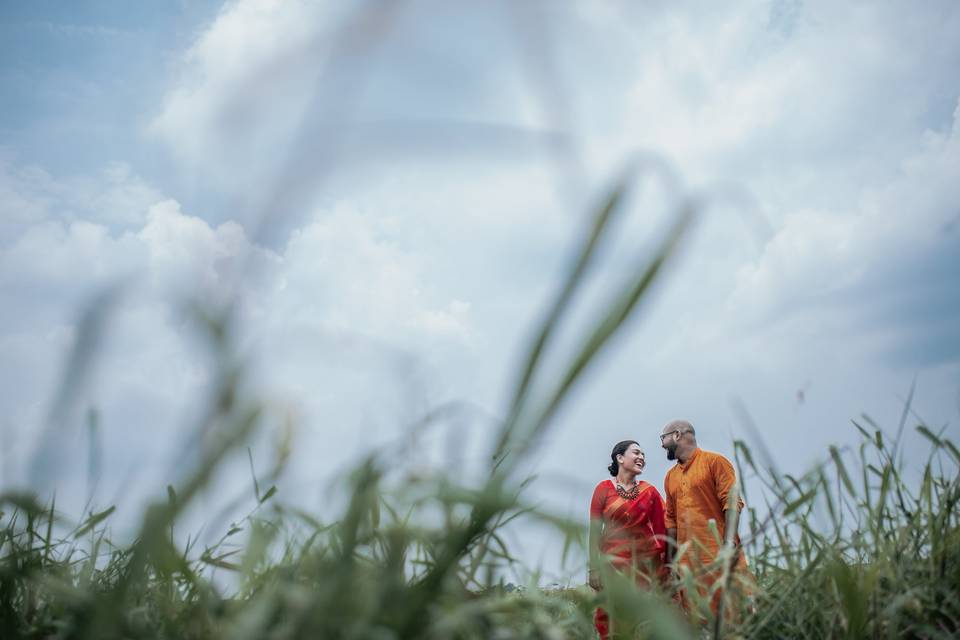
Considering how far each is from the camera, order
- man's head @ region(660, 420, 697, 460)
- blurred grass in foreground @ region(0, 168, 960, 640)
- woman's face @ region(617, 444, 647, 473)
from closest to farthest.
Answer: blurred grass in foreground @ region(0, 168, 960, 640), man's head @ region(660, 420, 697, 460), woman's face @ region(617, 444, 647, 473)

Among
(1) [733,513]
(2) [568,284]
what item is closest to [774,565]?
(1) [733,513]

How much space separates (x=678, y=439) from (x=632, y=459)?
0.50m

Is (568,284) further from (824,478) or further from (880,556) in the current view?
(880,556)

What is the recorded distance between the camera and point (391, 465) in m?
0.81

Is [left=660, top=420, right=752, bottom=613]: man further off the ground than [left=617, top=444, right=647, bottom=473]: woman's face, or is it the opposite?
[left=617, top=444, right=647, bottom=473]: woman's face

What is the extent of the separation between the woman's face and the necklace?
0.14 m

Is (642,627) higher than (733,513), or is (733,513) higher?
(733,513)

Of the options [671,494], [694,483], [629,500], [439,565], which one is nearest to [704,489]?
[694,483]

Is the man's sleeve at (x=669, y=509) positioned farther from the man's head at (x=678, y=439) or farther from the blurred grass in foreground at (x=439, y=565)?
the blurred grass in foreground at (x=439, y=565)

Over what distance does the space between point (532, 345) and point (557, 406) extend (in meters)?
0.05

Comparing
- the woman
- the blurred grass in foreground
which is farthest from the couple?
the blurred grass in foreground

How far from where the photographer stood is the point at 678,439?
215 inches

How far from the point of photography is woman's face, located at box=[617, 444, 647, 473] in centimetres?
582

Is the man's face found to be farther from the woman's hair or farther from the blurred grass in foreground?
the blurred grass in foreground
